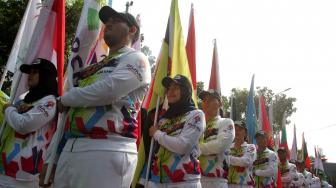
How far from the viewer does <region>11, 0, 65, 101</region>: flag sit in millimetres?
5535

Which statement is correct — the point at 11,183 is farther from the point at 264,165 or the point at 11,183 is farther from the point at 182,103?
the point at 264,165

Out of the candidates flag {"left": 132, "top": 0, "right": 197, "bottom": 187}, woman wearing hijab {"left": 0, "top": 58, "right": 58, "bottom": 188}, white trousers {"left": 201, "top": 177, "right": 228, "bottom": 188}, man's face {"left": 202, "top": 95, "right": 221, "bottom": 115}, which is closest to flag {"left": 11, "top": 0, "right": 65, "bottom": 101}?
woman wearing hijab {"left": 0, "top": 58, "right": 58, "bottom": 188}

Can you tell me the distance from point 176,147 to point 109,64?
1.59 metres

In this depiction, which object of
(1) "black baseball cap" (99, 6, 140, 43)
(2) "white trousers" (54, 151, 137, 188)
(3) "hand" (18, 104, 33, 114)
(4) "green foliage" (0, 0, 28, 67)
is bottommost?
(2) "white trousers" (54, 151, 137, 188)

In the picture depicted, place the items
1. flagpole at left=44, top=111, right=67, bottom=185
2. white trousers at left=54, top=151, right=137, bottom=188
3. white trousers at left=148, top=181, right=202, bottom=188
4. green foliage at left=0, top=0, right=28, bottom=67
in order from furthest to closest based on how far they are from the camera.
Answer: green foliage at left=0, top=0, right=28, bottom=67 < white trousers at left=148, top=181, right=202, bottom=188 < flagpole at left=44, top=111, right=67, bottom=185 < white trousers at left=54, top=151, right=137, bottom=188

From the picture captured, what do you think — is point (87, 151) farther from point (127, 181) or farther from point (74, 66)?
point (74, 66)

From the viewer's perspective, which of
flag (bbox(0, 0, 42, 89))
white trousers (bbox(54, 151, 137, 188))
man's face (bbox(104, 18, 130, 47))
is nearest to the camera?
white trousers (bbox(54, 151, 137, 188))

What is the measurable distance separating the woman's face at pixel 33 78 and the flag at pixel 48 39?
13.5 inches

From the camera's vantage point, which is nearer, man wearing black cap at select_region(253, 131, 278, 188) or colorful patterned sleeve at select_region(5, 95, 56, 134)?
colorful patterned sleeve at select_region(5, 95, 56, 134)

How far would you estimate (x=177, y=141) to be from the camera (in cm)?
482

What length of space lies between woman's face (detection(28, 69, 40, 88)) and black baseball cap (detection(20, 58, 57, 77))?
49 millimetres

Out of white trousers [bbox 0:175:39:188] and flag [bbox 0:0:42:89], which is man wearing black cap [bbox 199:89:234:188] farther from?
flag [bbox 0:0:42:89]

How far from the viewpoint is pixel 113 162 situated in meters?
3.25

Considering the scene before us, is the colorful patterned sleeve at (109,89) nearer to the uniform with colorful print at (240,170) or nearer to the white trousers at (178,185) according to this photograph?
the white trousers at (178,185)
